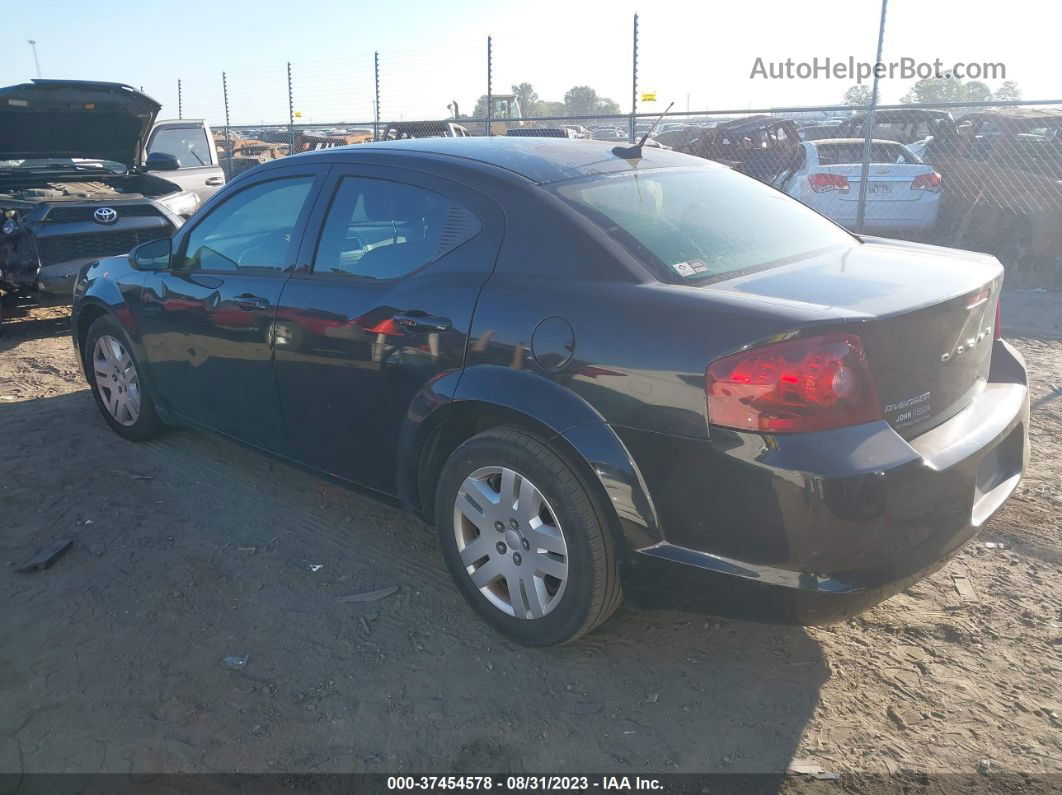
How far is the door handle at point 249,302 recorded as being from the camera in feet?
12.0

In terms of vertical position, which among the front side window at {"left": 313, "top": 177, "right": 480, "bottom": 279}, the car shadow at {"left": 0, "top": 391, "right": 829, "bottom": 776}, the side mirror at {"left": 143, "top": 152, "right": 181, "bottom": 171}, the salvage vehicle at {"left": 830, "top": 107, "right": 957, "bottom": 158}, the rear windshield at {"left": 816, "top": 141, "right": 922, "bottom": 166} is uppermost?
the salvage vehicle at {"left": 830, "top": 107, "right": 957, "bottom": 158}

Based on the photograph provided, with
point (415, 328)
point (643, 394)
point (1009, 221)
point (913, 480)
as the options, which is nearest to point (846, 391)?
point (913, 480)

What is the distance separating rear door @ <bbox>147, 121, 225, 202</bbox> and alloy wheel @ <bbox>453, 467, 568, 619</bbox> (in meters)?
7.78

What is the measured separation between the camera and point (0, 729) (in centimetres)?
264

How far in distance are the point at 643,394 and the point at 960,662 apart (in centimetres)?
146

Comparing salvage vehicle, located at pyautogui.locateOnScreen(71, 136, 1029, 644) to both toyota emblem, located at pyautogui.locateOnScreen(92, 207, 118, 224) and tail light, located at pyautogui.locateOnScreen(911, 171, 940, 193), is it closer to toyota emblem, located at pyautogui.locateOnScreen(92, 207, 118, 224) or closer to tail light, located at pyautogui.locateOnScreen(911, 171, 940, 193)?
toyota emblem, located at pyautogui.locateOnScreen(92, 207, 118, 224)

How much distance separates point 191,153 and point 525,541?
9.57m

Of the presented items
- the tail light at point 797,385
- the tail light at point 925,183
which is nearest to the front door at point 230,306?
the tail light at point 797,385

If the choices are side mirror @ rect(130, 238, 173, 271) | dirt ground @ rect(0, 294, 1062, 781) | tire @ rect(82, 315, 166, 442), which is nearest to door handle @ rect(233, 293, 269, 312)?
side mirror @ rect(130, 238, 173, 271)

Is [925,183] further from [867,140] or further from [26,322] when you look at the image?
[26,322]

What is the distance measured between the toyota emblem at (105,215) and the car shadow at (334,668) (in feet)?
13.9

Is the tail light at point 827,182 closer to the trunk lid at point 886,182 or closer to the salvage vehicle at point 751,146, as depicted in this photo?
the trunk lid at point 886,182

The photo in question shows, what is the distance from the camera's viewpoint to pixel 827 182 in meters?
10.2

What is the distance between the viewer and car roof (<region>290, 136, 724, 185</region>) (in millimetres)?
3182
